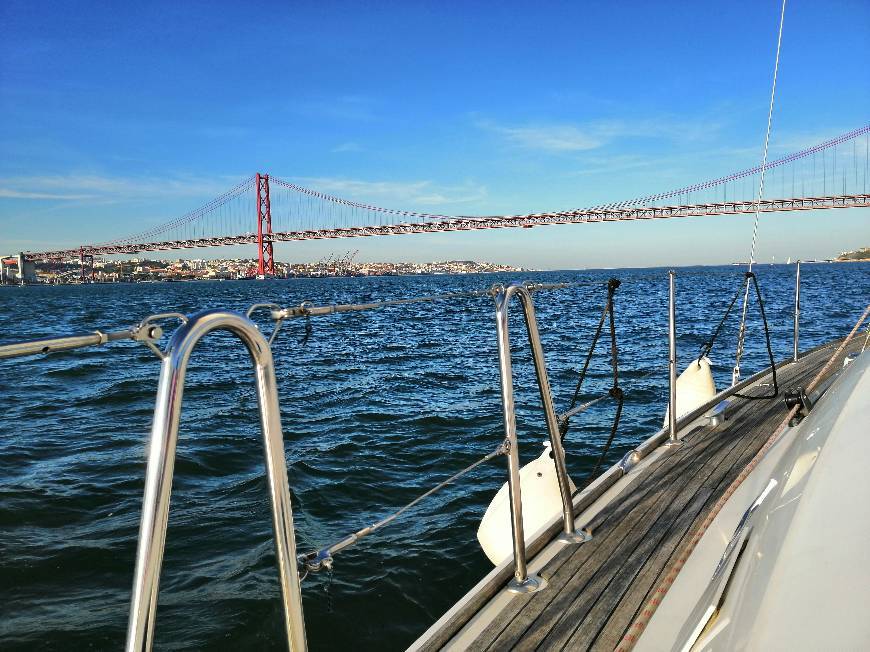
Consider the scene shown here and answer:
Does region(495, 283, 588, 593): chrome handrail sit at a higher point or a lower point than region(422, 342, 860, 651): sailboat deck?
higher

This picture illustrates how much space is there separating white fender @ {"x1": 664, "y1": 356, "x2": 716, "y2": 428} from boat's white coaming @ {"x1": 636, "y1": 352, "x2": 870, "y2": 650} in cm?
314

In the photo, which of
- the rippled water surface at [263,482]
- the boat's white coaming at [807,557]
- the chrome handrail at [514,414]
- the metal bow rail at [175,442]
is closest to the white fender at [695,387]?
the rippled water surface at [263,482]

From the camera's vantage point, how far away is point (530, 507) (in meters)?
2.13

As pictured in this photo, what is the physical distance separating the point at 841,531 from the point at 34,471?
477 centimetres

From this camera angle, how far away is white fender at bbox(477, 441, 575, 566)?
2.10 metres

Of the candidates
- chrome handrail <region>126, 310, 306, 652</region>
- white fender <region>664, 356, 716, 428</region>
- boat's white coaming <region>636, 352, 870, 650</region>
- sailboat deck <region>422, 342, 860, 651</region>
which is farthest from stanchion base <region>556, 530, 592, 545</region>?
white fender <region>664, 356, 716, 428</region>

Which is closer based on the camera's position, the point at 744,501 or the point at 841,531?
the point at 841,531

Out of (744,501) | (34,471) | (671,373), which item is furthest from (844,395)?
(34,471)

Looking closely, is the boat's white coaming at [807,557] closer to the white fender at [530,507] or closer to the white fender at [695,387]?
the white fender at [530,507]

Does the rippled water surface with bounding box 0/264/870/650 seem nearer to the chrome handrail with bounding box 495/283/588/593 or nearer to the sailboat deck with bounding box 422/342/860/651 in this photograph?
the sailboat deck with bounding box 422/342/860/651

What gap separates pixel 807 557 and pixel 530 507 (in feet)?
4.77

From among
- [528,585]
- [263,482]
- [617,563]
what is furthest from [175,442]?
[263,482]

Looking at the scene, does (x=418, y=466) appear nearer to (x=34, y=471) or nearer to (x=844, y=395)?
(x=34, y=471)

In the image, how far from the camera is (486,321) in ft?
46.1
